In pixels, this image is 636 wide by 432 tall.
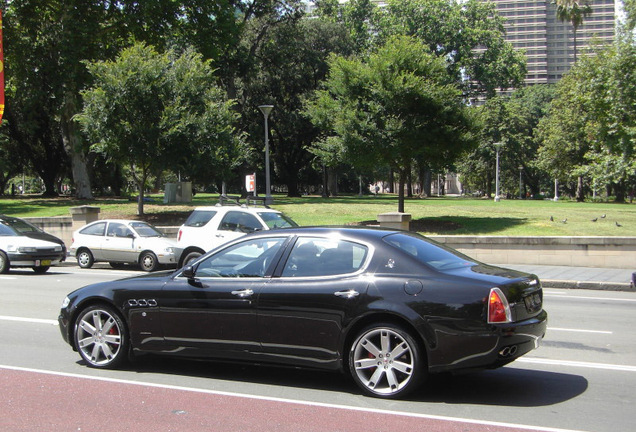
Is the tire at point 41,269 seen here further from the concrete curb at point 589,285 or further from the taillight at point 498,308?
the taillight at point 498,308

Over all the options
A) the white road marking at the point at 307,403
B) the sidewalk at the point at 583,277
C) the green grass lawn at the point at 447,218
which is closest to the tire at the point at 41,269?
the green grass lawn at the point at 447,218

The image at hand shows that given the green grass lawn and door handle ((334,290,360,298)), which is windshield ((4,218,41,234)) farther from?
door handle ((334,290,360,298))

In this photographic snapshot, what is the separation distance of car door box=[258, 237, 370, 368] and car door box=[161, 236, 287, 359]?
16 cm

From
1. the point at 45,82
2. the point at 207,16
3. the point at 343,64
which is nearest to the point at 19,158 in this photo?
the point at 45,82

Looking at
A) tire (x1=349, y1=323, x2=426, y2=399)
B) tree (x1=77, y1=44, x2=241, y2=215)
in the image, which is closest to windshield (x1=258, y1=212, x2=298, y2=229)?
tire (x1=349, y1=323, x2=426, y2=399)

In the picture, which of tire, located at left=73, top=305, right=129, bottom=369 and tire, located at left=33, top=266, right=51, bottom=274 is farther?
tire, located at left=33, top=266, right=51, bottom=274

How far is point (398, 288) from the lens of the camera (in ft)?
18.3

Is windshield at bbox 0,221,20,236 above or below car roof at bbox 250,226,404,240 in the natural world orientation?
below

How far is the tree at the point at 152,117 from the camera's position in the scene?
25.1m

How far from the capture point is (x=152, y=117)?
25.4 metres

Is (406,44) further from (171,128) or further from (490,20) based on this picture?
(490,20)

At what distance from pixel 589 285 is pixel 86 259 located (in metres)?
13.9

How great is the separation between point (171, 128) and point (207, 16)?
46.1 feet

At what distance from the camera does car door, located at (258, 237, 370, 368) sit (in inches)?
226
